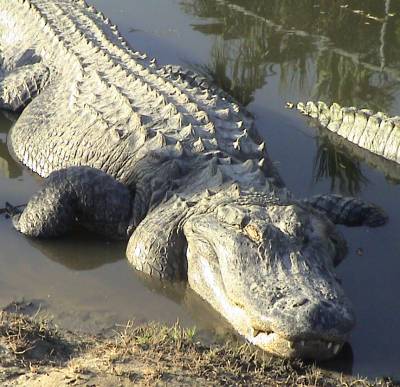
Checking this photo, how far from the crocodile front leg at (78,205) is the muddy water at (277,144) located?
13 cm

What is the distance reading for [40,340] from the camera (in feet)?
13.2

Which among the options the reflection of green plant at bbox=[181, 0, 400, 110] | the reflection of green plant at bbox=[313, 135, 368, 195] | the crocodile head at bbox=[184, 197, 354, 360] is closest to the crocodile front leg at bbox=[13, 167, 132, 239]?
the crocodile head at bbox=[184, 197, 354, 360]

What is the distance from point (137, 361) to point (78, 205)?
77.3 inches

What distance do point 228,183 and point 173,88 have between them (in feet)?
5.86

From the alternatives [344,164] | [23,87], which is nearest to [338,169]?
[344,164]

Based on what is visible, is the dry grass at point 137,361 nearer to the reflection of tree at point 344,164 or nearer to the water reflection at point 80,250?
the water reflection at point 80,250

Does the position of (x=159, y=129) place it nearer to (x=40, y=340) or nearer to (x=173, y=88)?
(x=173, y=88)

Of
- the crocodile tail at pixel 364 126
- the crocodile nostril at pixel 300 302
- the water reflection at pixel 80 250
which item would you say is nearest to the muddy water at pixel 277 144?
the water reflection at pixel 80 250

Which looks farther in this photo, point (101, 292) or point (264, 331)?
point (101, 292)

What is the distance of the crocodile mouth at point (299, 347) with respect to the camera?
4020mm

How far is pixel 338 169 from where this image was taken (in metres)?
6.95

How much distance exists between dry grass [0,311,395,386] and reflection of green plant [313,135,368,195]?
2.69 metres

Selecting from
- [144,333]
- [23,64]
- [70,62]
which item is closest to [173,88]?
[70,62]

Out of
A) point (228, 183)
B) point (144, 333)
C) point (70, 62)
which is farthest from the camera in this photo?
point (70, 62)
